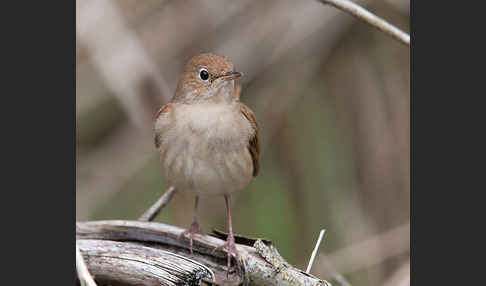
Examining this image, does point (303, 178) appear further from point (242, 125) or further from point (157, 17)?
point (157, 17)

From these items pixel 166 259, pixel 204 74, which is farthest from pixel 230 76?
pixel 166 259

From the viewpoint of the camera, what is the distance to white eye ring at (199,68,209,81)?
13.1 feet

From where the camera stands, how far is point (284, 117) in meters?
5.17

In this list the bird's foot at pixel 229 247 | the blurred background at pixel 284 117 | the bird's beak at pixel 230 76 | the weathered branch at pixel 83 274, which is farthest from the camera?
the blurred background at pixel 284 117

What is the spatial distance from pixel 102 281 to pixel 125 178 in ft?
5.65

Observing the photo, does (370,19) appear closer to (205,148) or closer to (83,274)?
(205,148)

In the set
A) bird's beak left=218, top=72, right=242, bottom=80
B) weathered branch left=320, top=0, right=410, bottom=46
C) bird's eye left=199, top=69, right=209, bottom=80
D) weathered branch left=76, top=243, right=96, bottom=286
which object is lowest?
weathered branch left=76, top=243, right=96, bottom=286

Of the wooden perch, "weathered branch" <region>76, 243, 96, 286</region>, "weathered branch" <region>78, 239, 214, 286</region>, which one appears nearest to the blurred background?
the wooden perch

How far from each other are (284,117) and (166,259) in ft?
7.11

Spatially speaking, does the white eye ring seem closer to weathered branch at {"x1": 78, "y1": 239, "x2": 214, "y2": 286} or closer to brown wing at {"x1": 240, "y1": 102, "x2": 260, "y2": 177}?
brown wing at {"x1": 240, "y1": 102, "x2": 260, "y2": 177}

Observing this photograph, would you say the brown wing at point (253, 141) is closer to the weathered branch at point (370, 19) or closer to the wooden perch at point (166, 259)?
the wooden perch at point (166, 259)

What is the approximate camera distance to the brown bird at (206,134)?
A: 3.93 meters

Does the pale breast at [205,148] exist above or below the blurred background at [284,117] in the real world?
below

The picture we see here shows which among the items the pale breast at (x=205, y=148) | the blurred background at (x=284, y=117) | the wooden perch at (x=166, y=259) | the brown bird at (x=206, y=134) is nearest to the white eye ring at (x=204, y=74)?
the brown bird at (x=206, y=134)
